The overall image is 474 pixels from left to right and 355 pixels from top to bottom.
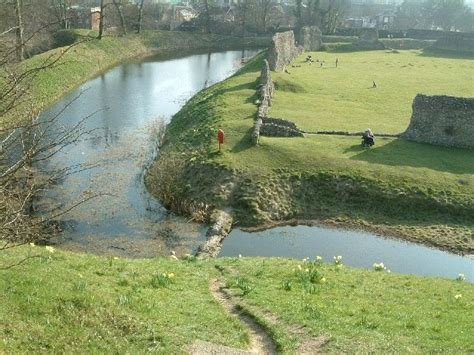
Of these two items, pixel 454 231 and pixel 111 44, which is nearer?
pixel 454 231

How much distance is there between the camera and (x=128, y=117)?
4616 centimetres

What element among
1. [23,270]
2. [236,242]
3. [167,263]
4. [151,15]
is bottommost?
[236,242]

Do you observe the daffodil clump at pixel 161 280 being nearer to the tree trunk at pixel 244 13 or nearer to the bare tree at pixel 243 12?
the tree trunk at pixel 244 13

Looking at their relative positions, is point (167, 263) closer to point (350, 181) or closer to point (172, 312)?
point (172, 312)

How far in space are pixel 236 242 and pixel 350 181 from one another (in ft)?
26.0

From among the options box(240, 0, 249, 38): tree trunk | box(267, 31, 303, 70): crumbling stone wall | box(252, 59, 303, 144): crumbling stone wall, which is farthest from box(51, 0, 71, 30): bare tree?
box(240, 0, 249, 38): tree trunk

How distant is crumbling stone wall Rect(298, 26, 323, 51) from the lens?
84312 mm

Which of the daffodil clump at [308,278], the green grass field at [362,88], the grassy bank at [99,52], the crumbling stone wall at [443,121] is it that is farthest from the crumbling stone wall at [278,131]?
the daffodil clump at [308,278]

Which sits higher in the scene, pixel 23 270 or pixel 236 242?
pixel 23 270

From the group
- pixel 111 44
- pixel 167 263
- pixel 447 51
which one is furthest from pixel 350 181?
pixel 447 51

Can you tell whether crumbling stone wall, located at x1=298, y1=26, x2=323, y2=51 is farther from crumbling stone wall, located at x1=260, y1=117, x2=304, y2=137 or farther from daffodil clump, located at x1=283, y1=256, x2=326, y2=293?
daffodil clump, located at x1=283, y1=256, x2=326, y2=293

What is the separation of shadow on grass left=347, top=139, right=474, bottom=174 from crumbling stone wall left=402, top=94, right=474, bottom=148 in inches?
25.3

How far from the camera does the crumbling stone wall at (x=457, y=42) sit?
309 feet

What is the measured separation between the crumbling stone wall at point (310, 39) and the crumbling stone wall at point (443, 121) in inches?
1989
